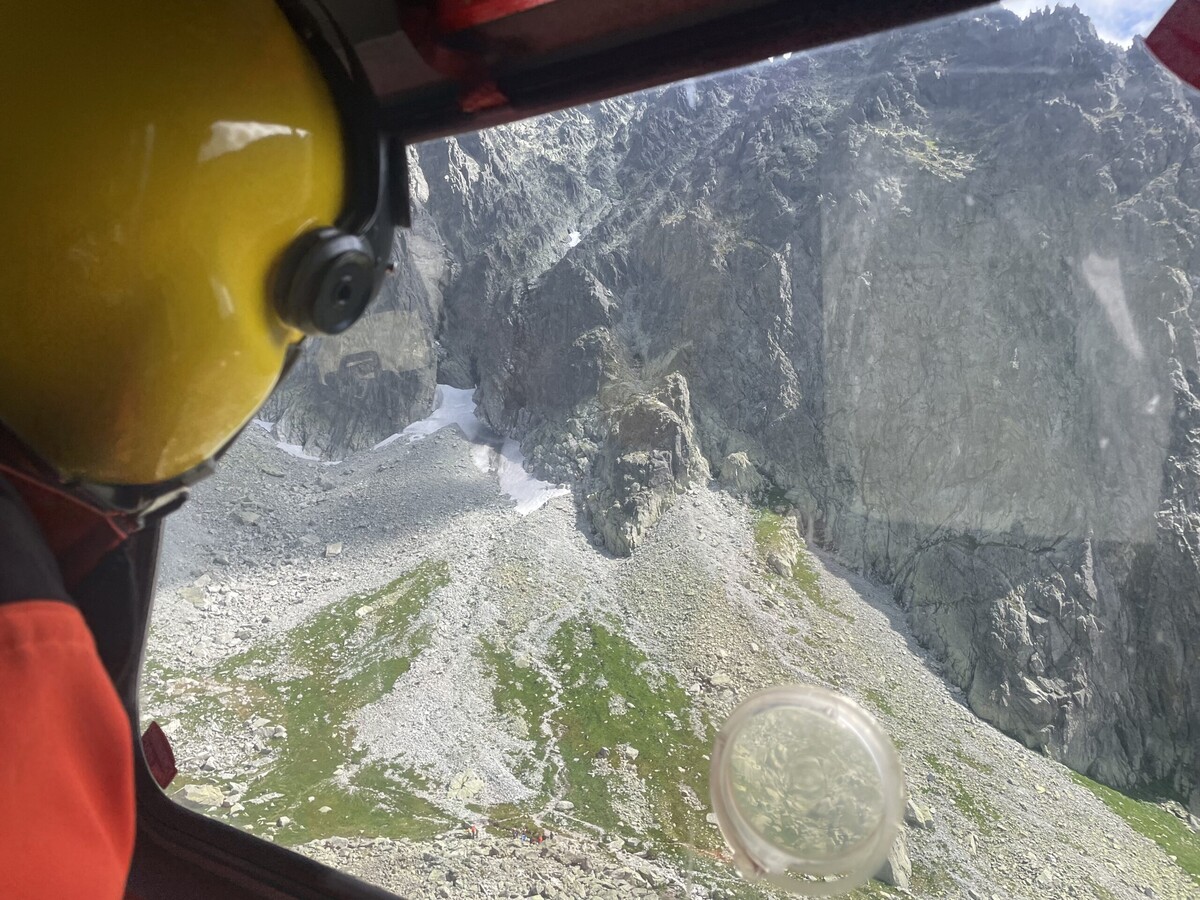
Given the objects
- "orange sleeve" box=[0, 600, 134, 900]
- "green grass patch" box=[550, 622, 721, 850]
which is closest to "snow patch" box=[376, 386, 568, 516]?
"green grass patch" box=[550, 622, 721, 850]

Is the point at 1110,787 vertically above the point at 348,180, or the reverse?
the point at 348,180

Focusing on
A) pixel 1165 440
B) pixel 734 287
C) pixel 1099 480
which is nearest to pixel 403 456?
pixel 734 287

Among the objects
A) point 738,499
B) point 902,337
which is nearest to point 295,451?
point 738,499

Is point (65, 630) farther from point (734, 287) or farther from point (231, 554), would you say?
point (734, 287)

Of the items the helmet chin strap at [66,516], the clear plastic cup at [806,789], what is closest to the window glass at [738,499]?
the clear plastic cup at [806,789]

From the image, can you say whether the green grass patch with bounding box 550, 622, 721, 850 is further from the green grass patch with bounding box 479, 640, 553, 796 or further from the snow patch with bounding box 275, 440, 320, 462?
the snow patch with bounding box 275, 440, 320, 462

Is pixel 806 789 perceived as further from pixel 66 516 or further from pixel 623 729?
pixel 623 729
